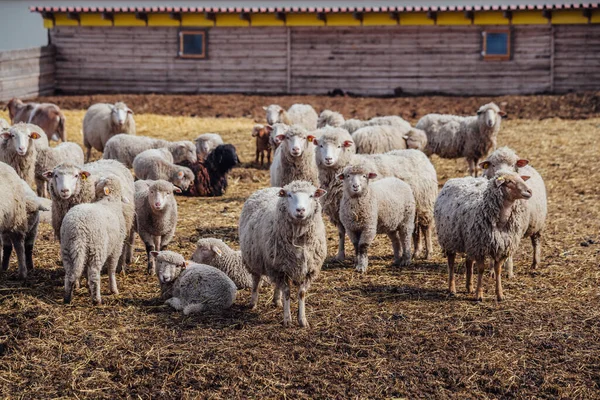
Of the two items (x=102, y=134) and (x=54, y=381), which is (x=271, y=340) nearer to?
(x=54, y=381)

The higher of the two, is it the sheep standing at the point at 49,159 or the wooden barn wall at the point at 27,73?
the wooden barn wall at the point at 27,73

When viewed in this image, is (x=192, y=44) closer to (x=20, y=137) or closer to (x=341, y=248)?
(x=20, y=137)

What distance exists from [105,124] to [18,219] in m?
7.85

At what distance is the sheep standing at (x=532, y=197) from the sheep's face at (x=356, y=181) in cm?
148

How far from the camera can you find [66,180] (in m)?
9.31

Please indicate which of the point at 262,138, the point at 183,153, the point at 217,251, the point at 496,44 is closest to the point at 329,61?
the point at 496,44

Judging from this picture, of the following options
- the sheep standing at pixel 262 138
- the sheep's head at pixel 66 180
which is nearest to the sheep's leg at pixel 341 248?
the sheep's head at pixel 66 180

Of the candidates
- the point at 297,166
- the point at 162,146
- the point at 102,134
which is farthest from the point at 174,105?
the point at 297,166

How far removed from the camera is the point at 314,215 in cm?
816

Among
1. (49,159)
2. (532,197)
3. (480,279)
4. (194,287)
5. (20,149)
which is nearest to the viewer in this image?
(194,287)

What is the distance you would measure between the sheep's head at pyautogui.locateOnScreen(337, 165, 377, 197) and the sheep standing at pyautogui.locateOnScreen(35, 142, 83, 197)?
5509mm

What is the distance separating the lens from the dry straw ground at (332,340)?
6.86 meters

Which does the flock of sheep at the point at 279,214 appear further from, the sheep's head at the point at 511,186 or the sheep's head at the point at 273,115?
the sheep's head at the point at 273,115

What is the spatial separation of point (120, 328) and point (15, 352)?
3.30 feet
